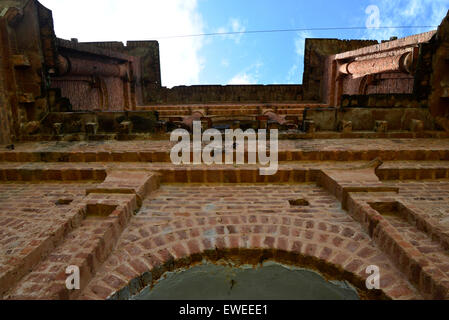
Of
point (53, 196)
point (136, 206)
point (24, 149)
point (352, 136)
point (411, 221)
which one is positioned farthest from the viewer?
point (352, 136)

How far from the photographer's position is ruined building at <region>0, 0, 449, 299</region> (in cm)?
250

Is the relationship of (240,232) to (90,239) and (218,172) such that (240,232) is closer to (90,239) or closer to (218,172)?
(90,239)

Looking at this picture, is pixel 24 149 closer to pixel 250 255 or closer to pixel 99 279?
pixel 99 279

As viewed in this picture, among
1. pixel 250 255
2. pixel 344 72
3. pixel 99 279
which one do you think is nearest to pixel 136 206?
pixel 99 279

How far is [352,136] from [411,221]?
407cm

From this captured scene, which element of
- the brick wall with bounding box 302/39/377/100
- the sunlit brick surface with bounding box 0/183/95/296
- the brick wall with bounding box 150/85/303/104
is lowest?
the sunlit brick surface with bounding box 0/183/95/296

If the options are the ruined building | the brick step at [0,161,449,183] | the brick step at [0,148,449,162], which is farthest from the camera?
the brick step at [0,148,449,162]

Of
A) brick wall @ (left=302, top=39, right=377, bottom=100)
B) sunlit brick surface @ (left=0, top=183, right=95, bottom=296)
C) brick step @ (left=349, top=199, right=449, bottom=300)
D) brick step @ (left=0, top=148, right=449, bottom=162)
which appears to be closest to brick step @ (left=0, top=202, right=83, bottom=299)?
sunlit brick surface @ (left=0, top=183, right=95, bottom=296)

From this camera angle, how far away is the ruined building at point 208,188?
250 cm

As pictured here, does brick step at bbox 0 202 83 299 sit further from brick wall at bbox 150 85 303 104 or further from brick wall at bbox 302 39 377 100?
brick wall at bbox 302 39 377 100

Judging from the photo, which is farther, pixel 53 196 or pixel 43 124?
pixel 43 124

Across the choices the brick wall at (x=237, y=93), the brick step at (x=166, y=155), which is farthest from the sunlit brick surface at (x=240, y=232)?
the brick wall at (x=237, y=93)

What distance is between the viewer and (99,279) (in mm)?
2420
